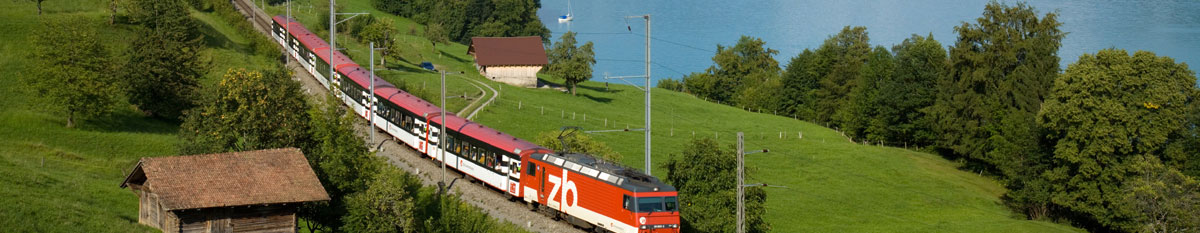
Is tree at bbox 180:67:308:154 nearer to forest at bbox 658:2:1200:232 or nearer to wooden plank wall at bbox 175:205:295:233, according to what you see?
wooden plank wall at bbox 175:205:295:233

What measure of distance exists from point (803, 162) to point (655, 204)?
137 ft

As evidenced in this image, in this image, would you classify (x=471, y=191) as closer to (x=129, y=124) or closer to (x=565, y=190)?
(x=565, y=190)

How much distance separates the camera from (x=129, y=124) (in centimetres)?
6675

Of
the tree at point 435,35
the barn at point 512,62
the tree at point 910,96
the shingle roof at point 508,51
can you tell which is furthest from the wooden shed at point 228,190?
the tree at point 435,35

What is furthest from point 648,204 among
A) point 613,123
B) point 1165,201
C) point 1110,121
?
point 613,123

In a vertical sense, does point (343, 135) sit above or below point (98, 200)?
above

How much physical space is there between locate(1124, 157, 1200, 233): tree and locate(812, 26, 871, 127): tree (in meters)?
48.5

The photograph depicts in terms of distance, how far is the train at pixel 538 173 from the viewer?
41125 millimetres

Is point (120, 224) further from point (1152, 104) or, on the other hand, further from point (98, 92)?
point (1152, 104)

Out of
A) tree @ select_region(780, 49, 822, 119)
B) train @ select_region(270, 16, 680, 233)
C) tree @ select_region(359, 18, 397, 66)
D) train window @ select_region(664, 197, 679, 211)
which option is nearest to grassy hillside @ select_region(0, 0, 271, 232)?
tree @ select_region(359, 18, 397, 66)

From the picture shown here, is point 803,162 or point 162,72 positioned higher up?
point 162,72

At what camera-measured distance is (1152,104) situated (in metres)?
66.7

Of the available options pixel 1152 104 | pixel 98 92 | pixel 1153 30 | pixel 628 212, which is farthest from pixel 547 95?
pixel 1153 30

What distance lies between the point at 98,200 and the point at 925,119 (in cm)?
6941
